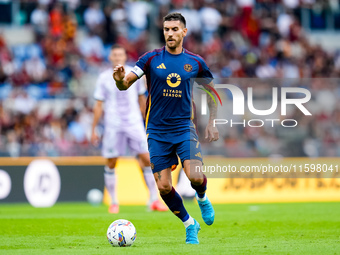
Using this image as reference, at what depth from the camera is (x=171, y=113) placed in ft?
25.4

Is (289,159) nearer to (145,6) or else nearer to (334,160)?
(334,160)

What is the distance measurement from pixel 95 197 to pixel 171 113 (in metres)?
8.66

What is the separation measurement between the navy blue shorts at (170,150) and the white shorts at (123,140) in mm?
4620

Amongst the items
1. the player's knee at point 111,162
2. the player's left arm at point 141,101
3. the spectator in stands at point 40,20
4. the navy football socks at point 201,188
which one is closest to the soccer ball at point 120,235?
the navy football socks at point 201,188

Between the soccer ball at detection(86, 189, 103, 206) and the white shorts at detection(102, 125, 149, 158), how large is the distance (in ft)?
12.3

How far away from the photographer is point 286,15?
24828 mm

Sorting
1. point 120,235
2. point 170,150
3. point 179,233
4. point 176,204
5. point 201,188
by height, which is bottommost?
point 179,233

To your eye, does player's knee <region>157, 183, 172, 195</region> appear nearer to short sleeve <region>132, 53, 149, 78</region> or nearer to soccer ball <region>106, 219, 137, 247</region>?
soccer ball <region>106, 219, 137, 247</region>

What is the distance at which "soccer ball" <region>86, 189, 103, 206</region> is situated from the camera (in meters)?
16.0

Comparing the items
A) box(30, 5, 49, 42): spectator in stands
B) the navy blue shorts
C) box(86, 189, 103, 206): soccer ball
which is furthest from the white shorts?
box(30, 5, 49, 42): spectator in stands

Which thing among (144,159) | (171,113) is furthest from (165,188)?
(144,159)

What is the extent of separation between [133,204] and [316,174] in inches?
186

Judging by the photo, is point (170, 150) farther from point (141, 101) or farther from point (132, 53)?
point (132, 53)

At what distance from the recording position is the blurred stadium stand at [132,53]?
1766cm
